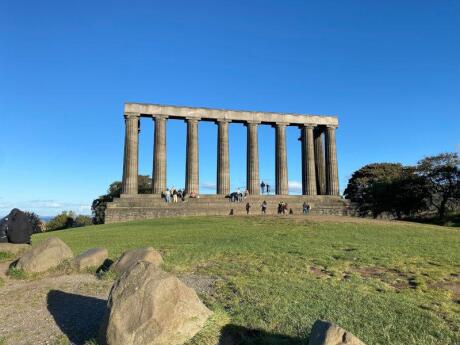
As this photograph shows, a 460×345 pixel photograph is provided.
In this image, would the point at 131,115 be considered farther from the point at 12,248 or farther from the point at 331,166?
the point at 12,248

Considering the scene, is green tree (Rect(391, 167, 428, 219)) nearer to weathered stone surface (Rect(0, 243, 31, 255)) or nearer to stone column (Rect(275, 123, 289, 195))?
stone column (Rect(275, 123, 289, 195))

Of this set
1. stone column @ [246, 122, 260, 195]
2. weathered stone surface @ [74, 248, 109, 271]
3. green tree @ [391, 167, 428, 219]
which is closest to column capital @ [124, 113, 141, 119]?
stone column @ [246, 122, 260, 195]

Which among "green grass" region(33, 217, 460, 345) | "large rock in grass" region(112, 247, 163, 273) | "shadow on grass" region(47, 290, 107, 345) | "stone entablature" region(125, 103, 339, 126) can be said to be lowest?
"shadow on grass" region(47, 290, 107, 345)

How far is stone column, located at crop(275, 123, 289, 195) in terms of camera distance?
56.5 m

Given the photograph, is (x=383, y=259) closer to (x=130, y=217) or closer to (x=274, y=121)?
(x=130, y=217)

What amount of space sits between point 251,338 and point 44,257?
1000 cm

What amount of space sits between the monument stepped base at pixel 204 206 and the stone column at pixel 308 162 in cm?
288

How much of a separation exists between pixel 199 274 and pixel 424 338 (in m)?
7.45

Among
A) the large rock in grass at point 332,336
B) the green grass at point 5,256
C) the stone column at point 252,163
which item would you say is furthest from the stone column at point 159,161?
the large rock in grass at point 332,336

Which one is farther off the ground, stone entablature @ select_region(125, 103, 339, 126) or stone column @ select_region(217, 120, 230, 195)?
stone entablature @ select_region(125, 103, 339, 126)

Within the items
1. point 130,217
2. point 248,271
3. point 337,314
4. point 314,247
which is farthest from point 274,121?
point 337,314

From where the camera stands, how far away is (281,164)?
57.0 metres

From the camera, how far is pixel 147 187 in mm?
91562

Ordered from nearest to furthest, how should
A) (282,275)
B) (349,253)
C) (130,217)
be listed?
(282,275)
(349,253)
(130,217)
